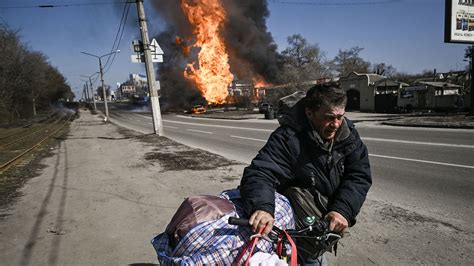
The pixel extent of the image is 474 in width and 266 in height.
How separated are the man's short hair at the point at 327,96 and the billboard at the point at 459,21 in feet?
72.7

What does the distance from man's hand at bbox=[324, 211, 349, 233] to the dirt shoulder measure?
150 centimetres

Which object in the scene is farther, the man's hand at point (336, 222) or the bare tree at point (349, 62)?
the bare tree at point (349, 62)

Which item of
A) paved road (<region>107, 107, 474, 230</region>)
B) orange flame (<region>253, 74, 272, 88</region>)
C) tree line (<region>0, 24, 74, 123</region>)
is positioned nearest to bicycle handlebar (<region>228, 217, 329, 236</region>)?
paved road (<region>107, 107, 474, 230</region>)

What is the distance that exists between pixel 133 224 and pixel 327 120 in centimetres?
335

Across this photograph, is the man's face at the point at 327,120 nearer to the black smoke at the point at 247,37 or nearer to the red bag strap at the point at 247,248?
the red bag strap at the point at 247,248

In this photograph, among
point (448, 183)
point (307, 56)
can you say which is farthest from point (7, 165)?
point (307, 56)

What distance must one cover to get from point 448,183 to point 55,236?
652 cm

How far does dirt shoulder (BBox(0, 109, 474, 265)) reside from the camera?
131 inches

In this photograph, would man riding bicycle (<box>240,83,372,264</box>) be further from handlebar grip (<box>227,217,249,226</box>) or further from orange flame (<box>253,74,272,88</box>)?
orange flame (<box>253,74,272,88</box>)

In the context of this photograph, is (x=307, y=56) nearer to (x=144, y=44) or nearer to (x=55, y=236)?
(x=144, y=44)

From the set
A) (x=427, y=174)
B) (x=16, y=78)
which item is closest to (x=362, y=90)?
(x=427, y=174)

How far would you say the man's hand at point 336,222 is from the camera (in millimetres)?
1837

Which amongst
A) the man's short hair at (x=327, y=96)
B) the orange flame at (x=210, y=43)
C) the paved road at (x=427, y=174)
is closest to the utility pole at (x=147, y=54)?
the paved road at (x=427, y=174)

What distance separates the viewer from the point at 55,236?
4.05 m
